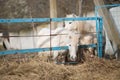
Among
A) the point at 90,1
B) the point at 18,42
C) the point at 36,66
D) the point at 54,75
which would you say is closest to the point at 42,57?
the point at 36,66

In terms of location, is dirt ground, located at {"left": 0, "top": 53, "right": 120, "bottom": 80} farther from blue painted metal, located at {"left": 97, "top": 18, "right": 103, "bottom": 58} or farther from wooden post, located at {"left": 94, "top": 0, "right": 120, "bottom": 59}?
wooden post, located at {"left": 94, "top": 0, "right": 120, "bottom": 59}

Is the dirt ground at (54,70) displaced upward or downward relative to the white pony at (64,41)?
downward

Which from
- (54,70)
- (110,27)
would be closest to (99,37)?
(110,27)

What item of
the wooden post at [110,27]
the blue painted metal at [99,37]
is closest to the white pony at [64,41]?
the blue painted metal at [99,37]

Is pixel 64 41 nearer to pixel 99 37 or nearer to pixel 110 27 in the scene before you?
pixel 99 37

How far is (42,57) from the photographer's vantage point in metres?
6.67

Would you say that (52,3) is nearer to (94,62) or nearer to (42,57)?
(42,57)

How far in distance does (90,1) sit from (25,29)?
3277mm

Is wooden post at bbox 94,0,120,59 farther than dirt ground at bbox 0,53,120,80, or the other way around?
wooden post at bbox 94,0,120,59

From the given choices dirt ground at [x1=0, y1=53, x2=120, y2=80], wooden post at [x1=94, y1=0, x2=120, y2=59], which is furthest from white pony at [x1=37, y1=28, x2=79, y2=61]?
wooden post at [x1=94, y1=0, x2=120, y2=59]

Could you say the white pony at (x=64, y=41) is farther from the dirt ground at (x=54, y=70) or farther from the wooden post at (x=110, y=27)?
the wooden post at (x=110, y=27)

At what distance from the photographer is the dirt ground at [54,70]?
5.28 meters

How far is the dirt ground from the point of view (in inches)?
208

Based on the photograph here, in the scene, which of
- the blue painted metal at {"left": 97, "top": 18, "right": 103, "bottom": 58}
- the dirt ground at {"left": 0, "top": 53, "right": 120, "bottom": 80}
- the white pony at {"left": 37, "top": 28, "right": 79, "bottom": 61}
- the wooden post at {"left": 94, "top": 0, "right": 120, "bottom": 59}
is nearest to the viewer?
the dirt ground at {"left": 0, "top": 53, "right": 120, "bottom": 80}
